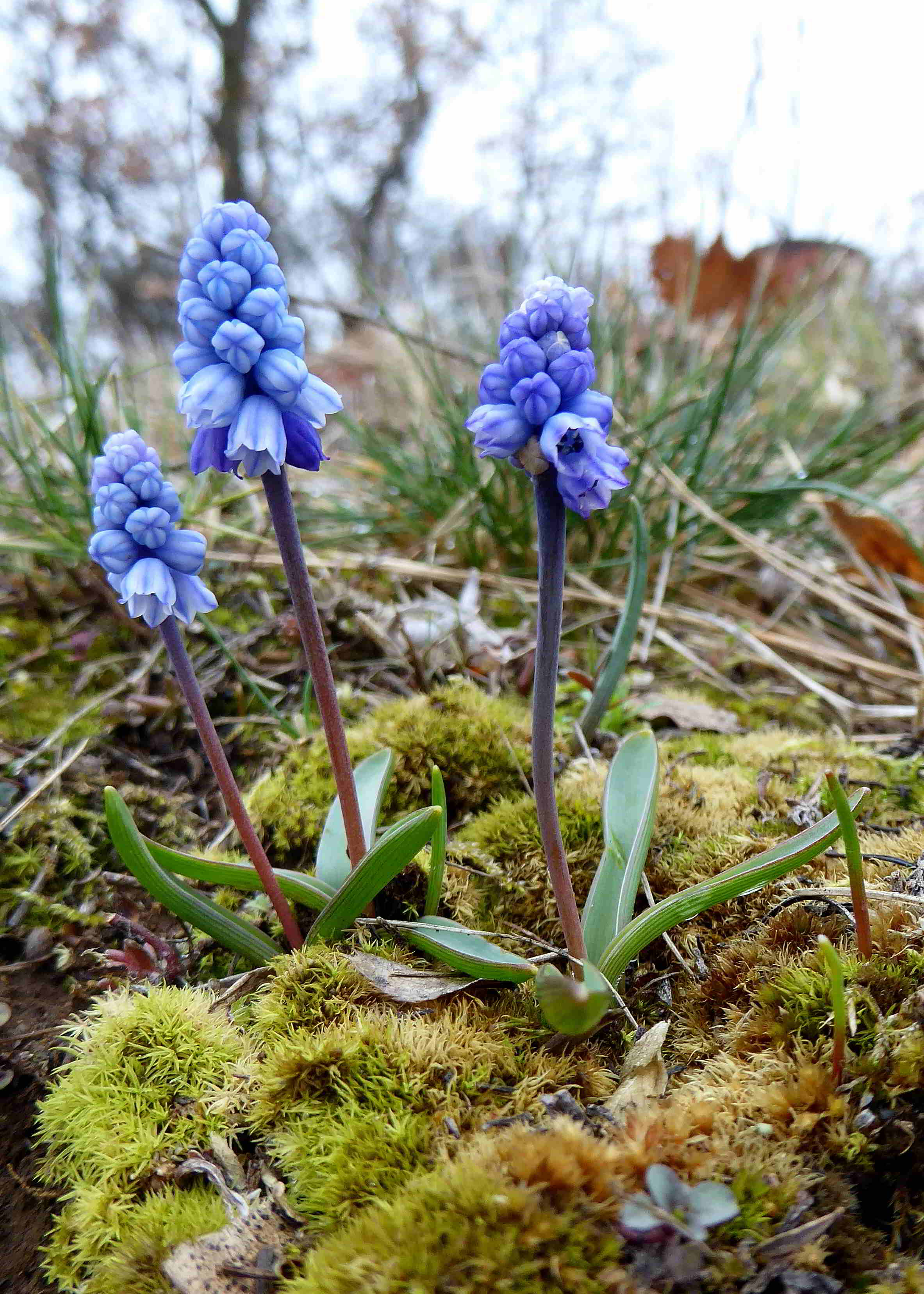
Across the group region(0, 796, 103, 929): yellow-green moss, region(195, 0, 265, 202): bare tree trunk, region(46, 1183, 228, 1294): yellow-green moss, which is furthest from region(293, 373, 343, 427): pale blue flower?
region(195, 0, 265, 202): bare tree trunk

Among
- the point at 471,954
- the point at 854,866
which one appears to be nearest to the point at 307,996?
the point at 471,954

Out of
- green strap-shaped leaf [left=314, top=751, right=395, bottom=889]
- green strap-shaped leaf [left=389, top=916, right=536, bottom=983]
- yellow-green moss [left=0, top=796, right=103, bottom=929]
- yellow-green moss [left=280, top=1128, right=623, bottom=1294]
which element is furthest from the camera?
yellow-green moss [left=0, top=796, right=103, bottom=929]

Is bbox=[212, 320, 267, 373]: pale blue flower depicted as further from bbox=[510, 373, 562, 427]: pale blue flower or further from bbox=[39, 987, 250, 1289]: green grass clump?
bbox=[39, 987, 250, 1289]: green grass clump

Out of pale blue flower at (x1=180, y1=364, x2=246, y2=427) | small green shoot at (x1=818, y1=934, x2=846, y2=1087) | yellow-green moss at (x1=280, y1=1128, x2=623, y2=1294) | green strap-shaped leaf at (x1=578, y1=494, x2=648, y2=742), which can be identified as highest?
pale blue flower at (x1=180, y1=364, x2=246, y2=427)

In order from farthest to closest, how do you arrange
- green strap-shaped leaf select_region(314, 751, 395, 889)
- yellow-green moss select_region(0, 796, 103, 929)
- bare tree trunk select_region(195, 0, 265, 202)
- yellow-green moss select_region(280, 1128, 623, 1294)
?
1. bare tree trunk select_region(195, 0, 265, 202)
2. yellow-green moss select_region(0, 796, 103, 929)
3. green strap-shaped leaf select_region(314, 751, 395, 889)
4. yellow-green moss select_region(280, 1128, 623, 1294)

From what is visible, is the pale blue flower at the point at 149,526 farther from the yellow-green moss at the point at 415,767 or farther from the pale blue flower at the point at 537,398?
the yellow-green moss at the point at 415,767

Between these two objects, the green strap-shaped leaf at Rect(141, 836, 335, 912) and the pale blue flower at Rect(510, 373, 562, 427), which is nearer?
the pale blue flower at Rect(510, 373, 562, 427)

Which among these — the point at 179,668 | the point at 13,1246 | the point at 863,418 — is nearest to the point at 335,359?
the point at 863,418

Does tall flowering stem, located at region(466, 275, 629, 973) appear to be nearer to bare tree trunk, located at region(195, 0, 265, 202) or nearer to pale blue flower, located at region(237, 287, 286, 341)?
pale blue flower, located at region(237, 287, 286, 341)

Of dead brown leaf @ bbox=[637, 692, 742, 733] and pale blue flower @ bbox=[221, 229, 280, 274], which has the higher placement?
pale blue flower @ bbox=[221, 229, 280, 274]
